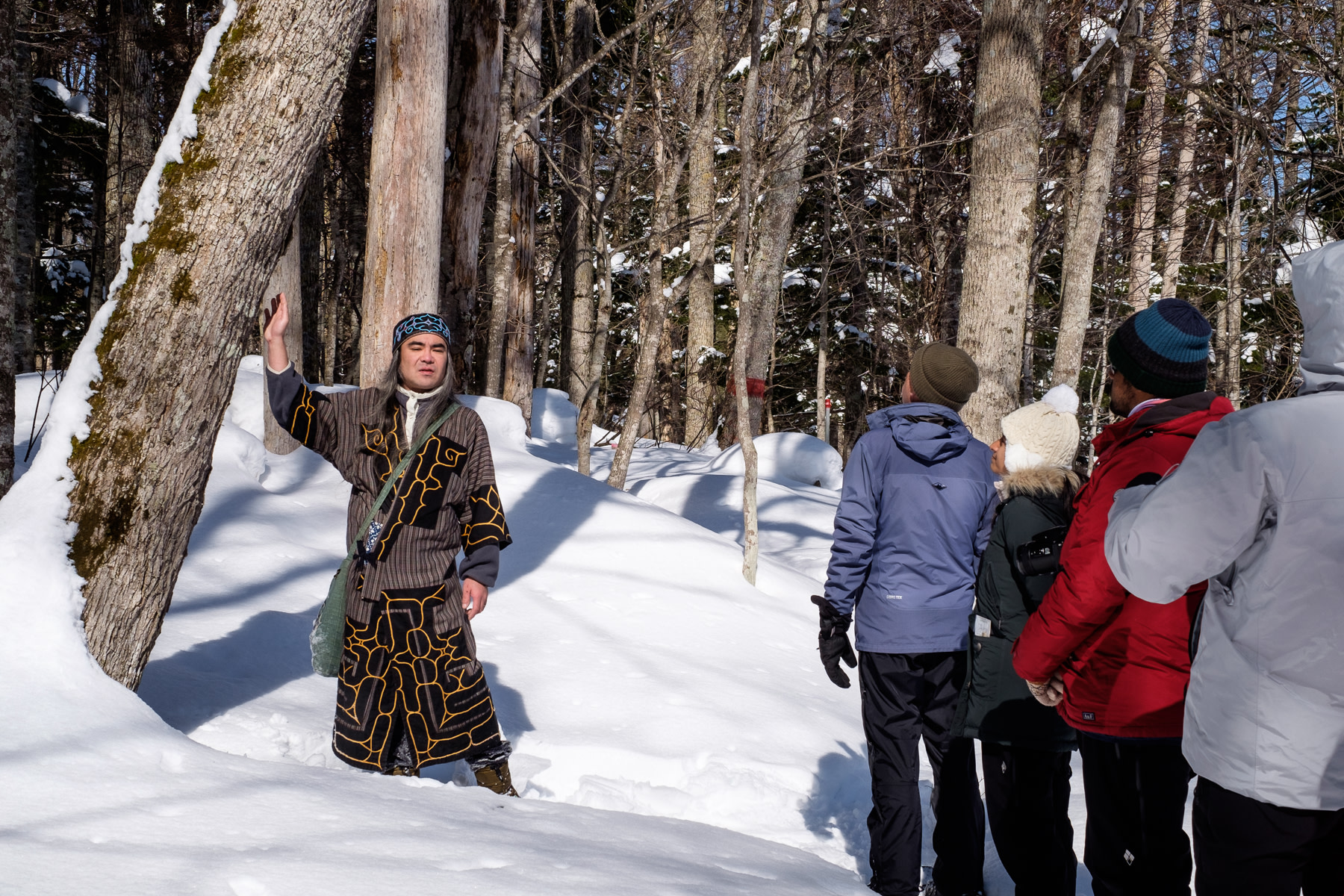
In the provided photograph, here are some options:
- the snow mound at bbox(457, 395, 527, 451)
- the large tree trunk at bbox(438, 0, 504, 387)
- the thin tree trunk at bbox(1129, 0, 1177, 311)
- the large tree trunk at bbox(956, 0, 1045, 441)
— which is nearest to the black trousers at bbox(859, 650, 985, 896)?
the large tree trunk at bbox(956, 0, 1045, 441)

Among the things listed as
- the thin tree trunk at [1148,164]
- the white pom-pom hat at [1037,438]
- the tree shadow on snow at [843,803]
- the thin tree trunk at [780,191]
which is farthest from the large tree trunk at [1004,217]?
the thin tree trunk at [1148,164]

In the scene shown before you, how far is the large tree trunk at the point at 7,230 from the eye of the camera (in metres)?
4.58

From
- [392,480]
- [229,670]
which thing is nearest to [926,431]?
[392,480]

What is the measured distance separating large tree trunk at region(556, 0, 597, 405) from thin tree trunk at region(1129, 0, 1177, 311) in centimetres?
781

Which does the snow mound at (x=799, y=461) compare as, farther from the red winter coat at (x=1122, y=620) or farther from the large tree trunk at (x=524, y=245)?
the red winter coat at (x=1122, y=620)

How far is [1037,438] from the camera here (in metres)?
2.79

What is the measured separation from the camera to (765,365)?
1088 centimetres

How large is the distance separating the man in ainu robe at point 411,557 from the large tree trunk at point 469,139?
574 cm

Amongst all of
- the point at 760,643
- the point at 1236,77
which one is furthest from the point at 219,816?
the point at 1236,77

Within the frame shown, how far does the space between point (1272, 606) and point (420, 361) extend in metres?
2.38

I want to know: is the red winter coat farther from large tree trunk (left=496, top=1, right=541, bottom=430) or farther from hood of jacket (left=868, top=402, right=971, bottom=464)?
large tree trunk (left=496, top=1, right=541, bottom=430)

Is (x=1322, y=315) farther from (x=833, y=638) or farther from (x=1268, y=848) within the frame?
(x=833, y=638)

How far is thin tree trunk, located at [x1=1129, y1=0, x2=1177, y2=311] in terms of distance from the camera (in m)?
14.2

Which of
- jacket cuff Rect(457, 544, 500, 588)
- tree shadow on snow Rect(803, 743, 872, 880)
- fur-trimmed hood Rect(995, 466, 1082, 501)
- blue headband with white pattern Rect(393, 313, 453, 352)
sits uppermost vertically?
blue headband with white pattern Rect(393, 313, 453, 352)
